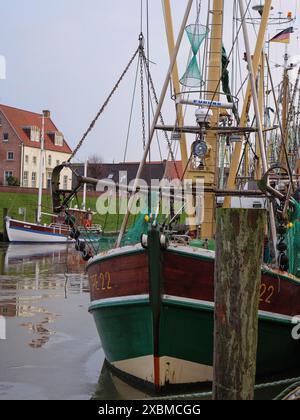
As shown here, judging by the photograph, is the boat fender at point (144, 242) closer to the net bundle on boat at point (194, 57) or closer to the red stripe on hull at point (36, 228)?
the net bundle on boat at point (194, 57)

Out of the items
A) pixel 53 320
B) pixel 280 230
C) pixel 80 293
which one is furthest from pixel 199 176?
pixel 80 293

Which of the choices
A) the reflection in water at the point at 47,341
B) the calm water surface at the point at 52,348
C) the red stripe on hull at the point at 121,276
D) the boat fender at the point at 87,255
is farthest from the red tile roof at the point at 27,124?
the red stripe on hull at the point at 121,276

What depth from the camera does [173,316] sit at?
905 cm

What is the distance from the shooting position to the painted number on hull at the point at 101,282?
395 inches

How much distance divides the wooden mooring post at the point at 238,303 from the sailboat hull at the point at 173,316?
7.33 feet

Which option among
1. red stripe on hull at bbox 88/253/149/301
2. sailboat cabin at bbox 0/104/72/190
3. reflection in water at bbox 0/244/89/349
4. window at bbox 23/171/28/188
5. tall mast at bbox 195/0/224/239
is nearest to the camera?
red stripe on hull at bbox 88/253/149/301

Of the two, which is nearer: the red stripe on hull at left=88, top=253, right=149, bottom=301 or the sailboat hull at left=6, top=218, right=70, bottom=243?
the red stripe on hull at left=88, top=253, right=149, bottom=301

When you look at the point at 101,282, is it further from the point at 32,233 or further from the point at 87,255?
the point at 32,233

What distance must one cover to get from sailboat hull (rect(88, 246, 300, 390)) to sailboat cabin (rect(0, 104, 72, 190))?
57944mm

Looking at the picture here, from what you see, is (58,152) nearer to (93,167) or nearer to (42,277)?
(93,167)

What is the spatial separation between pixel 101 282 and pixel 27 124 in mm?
64970

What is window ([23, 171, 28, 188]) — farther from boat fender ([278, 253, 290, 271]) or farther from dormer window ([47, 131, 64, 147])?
boat fender ([278, 253, 290, 271])

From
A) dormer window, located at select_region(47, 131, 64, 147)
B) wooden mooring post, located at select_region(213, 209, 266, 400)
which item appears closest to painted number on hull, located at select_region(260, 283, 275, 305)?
wooden mooring post, located at select_region(213, 209, 266, 400)

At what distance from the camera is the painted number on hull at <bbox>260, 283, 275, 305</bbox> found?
380 inches
